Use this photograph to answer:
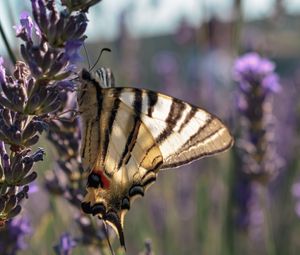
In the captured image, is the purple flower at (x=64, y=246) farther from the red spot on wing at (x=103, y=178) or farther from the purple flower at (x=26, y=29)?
the purple flower at (x=26, y=29)

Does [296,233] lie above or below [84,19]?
below

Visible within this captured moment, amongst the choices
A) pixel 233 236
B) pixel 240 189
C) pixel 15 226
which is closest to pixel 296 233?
pixel 240 189

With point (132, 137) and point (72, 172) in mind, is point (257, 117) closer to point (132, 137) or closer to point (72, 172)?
point (72, 172)

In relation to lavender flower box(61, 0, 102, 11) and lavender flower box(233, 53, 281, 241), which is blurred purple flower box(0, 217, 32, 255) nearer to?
lavender flower box(61, 0, 102, 11)

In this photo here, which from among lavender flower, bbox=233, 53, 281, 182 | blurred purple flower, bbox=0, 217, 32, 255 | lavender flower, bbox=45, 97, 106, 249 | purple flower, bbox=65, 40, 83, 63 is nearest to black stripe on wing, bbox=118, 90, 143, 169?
lavender flower, bbox=45, 97, 106, 249

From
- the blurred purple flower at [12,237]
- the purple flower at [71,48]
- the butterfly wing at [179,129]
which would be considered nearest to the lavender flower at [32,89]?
the purple flower at [71,48]

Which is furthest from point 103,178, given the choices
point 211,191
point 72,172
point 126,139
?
point 211,191

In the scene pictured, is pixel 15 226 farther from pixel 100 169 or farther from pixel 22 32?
pixel 22 32
